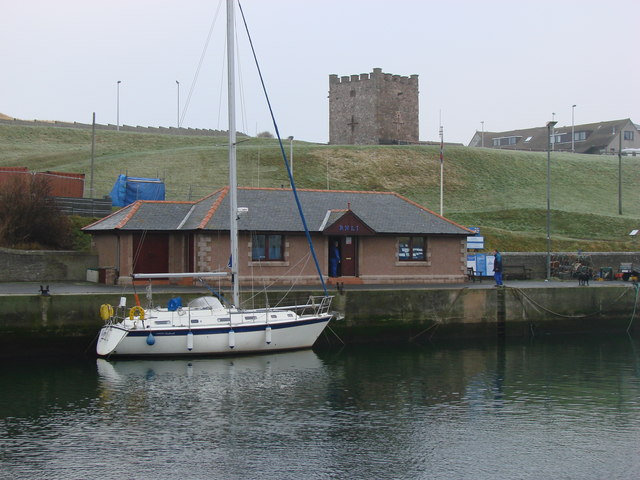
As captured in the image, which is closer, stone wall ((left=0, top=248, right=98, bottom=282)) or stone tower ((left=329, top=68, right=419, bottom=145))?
stone wall ((left=0, top=248, right=98, bottom=282))

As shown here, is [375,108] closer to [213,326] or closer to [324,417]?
[213,326]

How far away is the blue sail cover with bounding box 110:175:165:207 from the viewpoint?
169ft

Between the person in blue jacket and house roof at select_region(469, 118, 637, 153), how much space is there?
286 feet

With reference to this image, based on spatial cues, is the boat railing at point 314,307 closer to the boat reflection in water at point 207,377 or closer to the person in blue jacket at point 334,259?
the boat reflection in water at point 207,377

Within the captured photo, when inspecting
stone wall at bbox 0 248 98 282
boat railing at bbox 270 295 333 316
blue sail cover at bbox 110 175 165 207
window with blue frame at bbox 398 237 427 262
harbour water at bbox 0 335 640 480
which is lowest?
harbour water at bbox 0 335 640 480

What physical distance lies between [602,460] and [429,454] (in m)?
3.97

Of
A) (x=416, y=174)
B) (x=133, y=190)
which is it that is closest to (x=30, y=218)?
(x=133, y=190)

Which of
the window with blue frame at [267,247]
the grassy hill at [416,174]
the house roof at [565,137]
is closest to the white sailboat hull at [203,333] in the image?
the window with blue frame at [267,247]

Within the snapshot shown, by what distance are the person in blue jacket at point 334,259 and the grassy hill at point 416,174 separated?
15871mm

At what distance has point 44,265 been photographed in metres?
38.7

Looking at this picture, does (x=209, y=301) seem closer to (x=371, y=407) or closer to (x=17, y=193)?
(x=371, y=407)

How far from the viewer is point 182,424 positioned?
70.1 ft

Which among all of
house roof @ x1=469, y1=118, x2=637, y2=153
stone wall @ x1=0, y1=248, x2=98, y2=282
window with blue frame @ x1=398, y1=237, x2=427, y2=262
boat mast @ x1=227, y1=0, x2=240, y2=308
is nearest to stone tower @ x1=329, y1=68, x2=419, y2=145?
house roof @ x1=469, y1=118, x2=637, y2=153

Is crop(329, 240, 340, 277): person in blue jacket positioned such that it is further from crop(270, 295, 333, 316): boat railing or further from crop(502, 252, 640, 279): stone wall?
crop(502, 252, 640, 279): stone wall
